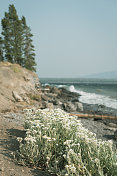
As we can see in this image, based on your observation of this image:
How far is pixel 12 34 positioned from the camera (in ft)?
120

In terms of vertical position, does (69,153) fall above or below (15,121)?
above

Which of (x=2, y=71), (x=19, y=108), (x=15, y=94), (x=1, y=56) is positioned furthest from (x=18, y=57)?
(x=19, y=108)

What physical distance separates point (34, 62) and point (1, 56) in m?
8.66

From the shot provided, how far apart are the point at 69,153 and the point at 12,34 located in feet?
120

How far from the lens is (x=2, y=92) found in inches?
559

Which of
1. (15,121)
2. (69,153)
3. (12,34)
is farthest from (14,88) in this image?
(12,34)

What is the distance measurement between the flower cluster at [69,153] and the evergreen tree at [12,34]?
3348 centimetres

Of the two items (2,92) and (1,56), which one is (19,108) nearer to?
(2,92)

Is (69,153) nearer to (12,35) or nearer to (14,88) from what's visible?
(14,88)

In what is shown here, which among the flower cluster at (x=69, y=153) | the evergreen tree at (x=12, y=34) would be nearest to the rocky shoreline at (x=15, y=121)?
the flower cluster at (x=69, y=153)

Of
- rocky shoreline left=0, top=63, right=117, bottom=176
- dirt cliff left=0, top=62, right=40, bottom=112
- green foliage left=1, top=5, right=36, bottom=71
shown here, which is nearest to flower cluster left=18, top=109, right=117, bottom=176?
rocky shoreline left=0, top=63, right=117, bottom=176

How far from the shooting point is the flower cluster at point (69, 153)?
3.41 meters

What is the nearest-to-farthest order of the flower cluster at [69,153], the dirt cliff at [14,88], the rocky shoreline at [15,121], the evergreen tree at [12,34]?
the flower cluster at [69,153]
the rocky shoreline at [15,121]
the dirt cliff at [14,88]
the evergreen tree at [12,34]

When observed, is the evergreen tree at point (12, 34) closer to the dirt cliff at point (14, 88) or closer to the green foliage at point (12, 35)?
the green foliage at point (12, 35)
